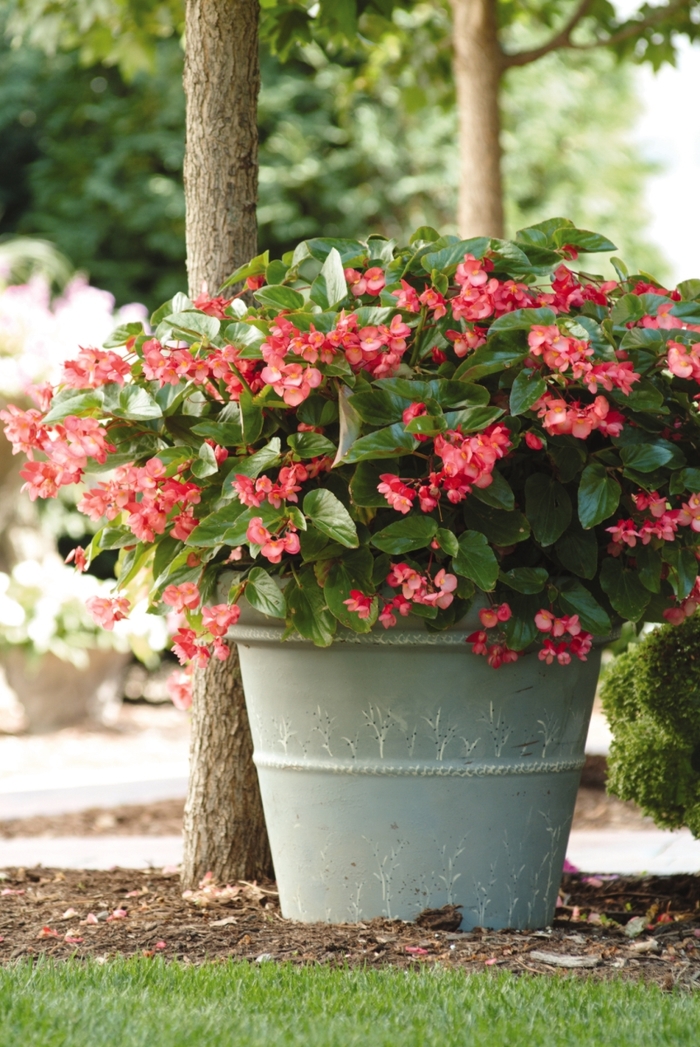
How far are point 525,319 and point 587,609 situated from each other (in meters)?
0.58

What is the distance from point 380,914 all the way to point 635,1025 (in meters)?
0.76

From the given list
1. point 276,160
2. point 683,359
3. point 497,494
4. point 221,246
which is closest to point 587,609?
point 497,494

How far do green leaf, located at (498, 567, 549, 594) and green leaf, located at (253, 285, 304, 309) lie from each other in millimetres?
650

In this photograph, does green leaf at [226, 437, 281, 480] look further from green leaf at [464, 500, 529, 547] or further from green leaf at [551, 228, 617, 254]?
green leaf at [551, 228, 617, 254]

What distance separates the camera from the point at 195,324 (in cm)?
236

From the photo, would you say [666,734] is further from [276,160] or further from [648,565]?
[276,160]

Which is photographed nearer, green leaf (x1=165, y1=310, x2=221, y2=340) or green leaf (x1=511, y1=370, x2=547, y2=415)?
green leaf (x1=511, y1=370, x2=547, y2=415)

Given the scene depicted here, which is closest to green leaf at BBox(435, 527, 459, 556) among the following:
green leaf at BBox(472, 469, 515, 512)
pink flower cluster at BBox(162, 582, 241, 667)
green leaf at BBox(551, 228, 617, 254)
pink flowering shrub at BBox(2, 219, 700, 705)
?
pink flowering shrub at BBox(2, 219, 700, 705)

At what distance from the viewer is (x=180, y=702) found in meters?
2.81

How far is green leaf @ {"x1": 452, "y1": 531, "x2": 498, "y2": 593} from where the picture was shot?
2.18 metres

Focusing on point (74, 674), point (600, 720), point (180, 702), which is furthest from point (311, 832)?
point (600, 720)

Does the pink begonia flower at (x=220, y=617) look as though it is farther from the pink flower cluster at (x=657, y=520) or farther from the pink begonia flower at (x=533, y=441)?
Result: the pink flower cluster at (x=657, y=520)

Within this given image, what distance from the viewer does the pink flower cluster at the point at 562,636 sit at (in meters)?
2.28

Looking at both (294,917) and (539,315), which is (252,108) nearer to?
(539,315)
